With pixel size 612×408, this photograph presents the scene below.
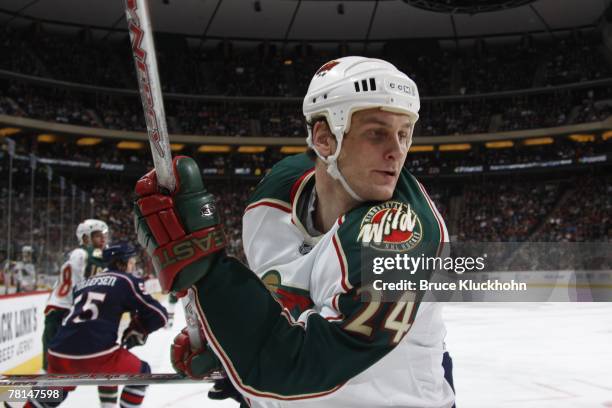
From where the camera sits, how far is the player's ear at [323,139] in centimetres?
135

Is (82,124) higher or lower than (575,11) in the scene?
lower

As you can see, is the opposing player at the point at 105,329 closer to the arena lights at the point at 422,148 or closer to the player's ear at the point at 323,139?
the player's ear at the point at 323,139

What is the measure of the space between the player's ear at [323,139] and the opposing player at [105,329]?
2458 mm

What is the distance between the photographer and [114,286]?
3.58m

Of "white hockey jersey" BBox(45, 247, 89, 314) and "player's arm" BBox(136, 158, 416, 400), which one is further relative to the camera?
"white hockey jersey" BBox(45, 247, 89, 314)

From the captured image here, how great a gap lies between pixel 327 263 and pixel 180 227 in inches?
13.9

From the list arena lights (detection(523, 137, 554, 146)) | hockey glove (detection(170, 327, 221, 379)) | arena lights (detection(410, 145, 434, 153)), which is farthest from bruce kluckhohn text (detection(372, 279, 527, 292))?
arena lights (detection(523, 137, 554, 146))

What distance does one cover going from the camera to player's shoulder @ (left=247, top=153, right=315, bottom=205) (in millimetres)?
1604

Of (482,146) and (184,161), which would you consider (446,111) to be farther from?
(184,161)

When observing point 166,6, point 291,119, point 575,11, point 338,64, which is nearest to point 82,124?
point 166,6

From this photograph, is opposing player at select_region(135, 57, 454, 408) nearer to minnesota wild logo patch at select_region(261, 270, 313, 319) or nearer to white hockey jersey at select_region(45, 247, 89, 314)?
minnesota wild logo patch at select_region(261, 270, 313, 319)

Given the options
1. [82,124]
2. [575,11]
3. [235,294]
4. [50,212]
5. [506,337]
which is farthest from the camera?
[575,11]

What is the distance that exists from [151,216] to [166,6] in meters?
24.9

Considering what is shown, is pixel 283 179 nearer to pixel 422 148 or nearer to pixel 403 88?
pixel 403 88
